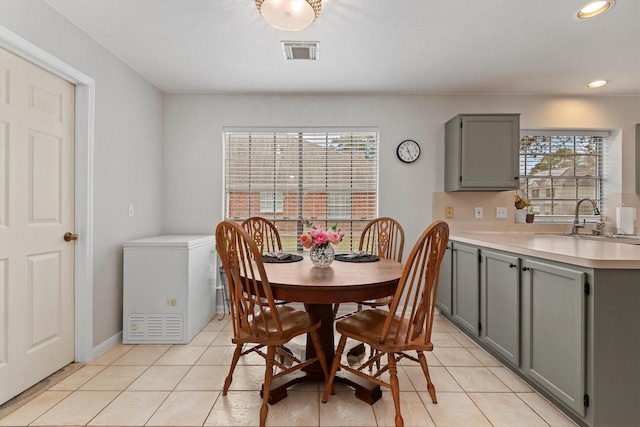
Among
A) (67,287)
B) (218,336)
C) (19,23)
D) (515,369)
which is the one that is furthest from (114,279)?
(515,369)

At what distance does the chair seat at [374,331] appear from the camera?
5.47ft

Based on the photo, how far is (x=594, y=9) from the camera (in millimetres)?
2078

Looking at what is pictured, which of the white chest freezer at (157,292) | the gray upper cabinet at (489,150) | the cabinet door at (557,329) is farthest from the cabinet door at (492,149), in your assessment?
the white chest freezer at (157,292)

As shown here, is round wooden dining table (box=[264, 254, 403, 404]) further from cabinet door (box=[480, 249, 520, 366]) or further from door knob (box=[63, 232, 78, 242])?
door knob (box=[63, 232, 78, 242])

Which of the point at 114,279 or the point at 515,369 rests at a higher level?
the point at 114,279

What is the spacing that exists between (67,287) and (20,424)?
887 mm

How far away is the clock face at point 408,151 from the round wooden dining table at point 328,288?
5.33 ft

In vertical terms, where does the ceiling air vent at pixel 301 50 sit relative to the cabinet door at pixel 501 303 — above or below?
above

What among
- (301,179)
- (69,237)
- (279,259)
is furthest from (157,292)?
(301,179)

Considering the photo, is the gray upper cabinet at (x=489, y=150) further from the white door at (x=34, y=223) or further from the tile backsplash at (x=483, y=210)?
the white door at (x=34, y=223)

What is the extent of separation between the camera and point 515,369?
2.23m

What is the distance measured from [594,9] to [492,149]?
51.7 inches

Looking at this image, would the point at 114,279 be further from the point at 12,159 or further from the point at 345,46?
the point at 345,46

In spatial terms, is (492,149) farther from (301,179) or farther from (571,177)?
(301,179)
